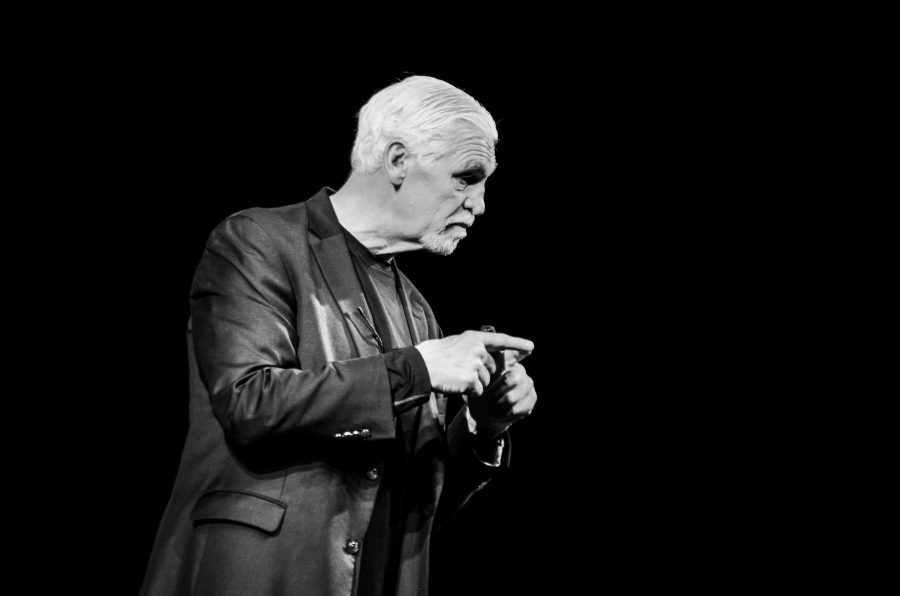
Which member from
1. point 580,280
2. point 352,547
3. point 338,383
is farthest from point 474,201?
point 580,280

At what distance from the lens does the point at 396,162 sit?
1.65m

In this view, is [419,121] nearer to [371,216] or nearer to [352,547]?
[371,216]

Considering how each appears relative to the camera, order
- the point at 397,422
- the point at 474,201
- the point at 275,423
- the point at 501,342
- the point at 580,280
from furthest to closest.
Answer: the point at 580,280 < the point at 474,201 < the point at 397,422 < the point at 501,342 < the point at 275,423

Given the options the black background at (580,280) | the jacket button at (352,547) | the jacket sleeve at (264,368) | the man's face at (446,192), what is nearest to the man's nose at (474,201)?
the man's face at (446,192)

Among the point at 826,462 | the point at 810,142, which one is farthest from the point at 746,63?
the point at 826,462

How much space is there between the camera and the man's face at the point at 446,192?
1.63 metres

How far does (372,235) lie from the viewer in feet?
5.52

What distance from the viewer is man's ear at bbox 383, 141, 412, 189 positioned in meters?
1.64

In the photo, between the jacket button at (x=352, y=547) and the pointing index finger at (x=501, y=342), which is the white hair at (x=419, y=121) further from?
the jacket button at (x=352, y=547)

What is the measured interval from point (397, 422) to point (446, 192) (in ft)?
1.32

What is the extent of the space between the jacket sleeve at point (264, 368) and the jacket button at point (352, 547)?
169 millimetres

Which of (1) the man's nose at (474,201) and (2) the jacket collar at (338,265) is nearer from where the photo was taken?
(2) the jacket collar at (338,265)

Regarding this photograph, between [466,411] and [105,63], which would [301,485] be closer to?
[466,411]

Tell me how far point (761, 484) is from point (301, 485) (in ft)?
6.14
